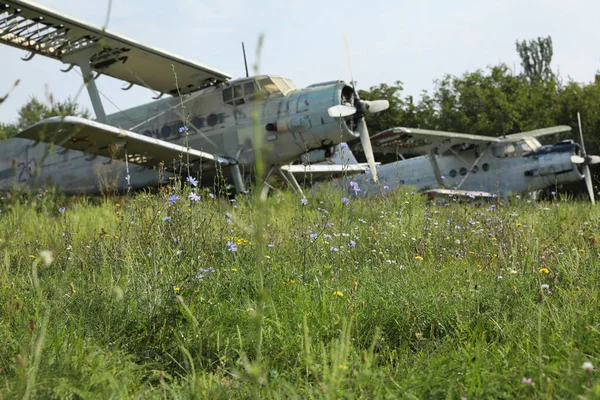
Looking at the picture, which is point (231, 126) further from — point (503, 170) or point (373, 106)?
point (503, 170)

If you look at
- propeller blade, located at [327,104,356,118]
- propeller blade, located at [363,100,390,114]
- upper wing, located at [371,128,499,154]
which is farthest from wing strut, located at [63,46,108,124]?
upper wing, located at [371,128,499,154]

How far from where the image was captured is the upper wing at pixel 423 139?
14.4 m

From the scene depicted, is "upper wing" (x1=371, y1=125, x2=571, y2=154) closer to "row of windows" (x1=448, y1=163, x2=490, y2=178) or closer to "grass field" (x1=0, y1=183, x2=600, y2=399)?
"row of windows" (x1=448, y1=163, x2=490, y2=178)

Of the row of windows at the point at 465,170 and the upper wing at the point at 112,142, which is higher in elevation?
the upper wing at the point at 112,142

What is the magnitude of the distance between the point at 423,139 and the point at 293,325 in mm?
13565

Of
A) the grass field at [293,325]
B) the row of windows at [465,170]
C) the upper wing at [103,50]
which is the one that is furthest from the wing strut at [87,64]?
the row of windows at [465,170]

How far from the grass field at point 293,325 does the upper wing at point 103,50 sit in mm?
6290

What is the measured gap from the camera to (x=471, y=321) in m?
2.38

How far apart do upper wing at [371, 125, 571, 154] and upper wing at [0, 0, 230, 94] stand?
481 cm

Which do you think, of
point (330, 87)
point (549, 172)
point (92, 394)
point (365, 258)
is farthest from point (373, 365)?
point (549, 172)

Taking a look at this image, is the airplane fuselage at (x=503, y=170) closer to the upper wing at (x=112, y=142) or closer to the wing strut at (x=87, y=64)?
the upper wing at (x=112, y=142)

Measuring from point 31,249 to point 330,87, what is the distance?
7825 mm

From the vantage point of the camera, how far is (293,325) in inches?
95.8

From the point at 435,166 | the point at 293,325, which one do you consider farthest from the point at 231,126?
the point at 293,325
